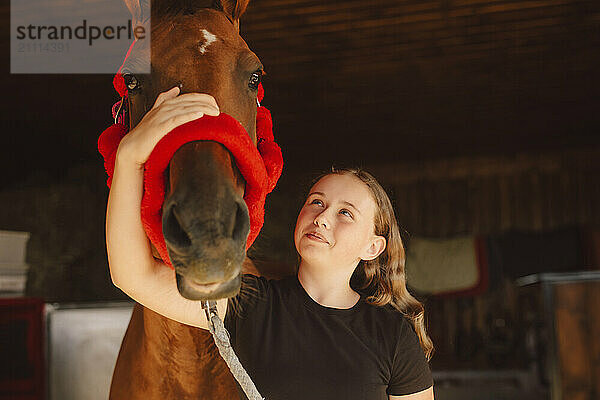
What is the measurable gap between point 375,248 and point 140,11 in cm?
79

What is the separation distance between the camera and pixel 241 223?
88 cm

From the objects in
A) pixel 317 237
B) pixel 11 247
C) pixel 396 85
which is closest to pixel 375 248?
pixel 317 237

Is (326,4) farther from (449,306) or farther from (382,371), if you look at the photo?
(449,306)

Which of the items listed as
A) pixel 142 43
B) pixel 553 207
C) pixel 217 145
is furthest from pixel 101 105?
pixel 553 207

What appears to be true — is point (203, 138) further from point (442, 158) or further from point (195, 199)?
point (442, 158)

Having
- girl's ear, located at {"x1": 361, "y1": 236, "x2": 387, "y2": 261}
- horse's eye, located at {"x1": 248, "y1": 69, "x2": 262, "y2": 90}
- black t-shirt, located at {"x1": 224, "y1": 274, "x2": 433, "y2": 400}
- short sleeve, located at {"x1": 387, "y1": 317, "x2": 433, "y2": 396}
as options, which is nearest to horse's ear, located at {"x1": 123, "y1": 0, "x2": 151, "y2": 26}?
horse's eye, located at {"x1": 248, "y1": 69, "x2": 262, "y2": 90}

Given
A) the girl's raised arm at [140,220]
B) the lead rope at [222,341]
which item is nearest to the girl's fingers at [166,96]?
the girl's raised arm at [140,220]

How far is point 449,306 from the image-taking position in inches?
→ 265

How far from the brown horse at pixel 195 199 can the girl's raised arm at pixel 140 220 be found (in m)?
0.06

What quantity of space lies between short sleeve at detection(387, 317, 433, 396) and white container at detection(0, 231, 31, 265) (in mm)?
2684

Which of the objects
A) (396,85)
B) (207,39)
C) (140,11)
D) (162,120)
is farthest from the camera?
(396,85)

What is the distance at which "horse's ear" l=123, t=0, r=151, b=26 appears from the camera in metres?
1.26

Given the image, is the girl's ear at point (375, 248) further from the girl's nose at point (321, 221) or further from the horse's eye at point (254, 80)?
the horse's eye at point (254, 80)

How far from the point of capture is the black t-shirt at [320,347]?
1267 mm
